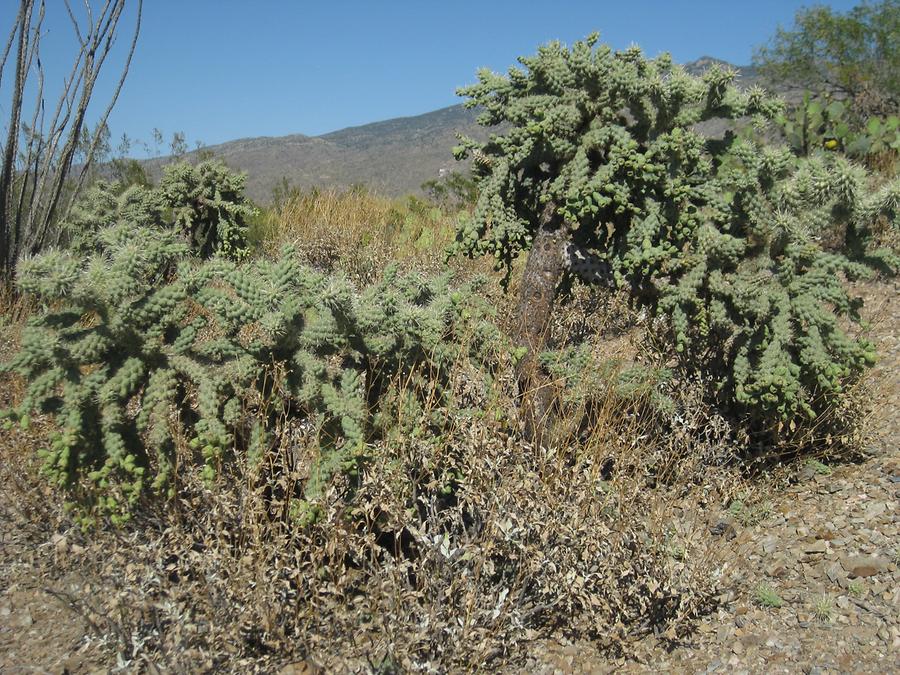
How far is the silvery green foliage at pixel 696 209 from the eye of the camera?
135 inches

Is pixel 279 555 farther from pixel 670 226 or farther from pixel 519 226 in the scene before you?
pixel 670 226

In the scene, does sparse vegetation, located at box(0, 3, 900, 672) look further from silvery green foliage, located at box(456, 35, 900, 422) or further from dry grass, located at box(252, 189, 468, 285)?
dry grass, located at box(252, 189, 468, 285)

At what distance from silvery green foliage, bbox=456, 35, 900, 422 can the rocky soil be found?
0.45 m

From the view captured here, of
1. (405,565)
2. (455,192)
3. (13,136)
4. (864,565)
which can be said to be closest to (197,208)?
(13,136)

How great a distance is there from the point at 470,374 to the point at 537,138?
123 centimetres

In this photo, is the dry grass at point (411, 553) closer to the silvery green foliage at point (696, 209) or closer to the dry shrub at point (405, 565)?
the dry shrub at point (405, 565)

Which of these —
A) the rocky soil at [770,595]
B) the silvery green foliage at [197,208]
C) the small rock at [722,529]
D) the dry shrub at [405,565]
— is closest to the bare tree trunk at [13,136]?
the silvery green foliage at [197,208]

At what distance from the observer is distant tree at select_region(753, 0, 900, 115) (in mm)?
13094

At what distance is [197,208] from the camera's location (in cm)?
598

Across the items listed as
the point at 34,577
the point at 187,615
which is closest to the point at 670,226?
the point at 187,615

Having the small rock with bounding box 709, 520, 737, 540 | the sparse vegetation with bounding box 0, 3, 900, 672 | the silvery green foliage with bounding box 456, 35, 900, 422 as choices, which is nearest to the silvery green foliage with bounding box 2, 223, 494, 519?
the sparse vegetation with bounding box 0, 3, 900, 672

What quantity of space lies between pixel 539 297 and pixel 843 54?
14.0 m

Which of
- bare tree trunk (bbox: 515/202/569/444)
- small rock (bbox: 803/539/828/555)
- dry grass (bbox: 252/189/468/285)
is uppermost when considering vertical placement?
dry grass (bbox: 252/189/468/285)

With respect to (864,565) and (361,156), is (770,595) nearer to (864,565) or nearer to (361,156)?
(864,565)
